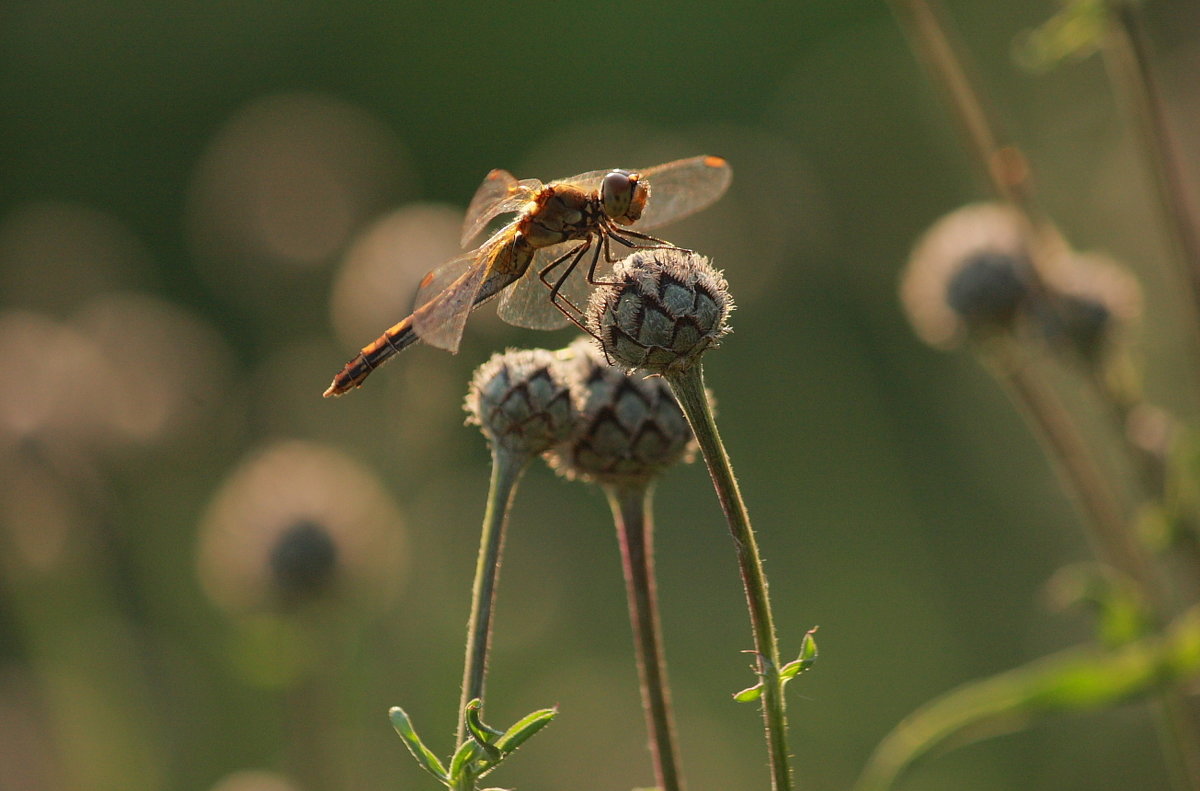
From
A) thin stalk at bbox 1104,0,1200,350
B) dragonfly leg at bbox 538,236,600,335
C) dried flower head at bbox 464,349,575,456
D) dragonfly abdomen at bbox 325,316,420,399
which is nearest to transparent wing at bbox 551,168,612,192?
dragonfly leg at bbox 538,236,600,335

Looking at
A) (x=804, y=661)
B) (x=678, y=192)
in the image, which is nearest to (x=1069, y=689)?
(x=804, y=661)

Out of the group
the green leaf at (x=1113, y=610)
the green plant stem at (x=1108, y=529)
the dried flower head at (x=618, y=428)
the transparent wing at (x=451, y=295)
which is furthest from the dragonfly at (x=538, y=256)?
the green leaf at (x=1113, y=610)

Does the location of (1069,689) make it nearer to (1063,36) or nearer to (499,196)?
(1063,36)

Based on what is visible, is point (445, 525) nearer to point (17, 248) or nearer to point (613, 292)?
point (17, 248)

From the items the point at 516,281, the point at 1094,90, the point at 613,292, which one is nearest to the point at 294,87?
the point at 1094,90

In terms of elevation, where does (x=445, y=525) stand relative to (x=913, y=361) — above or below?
below

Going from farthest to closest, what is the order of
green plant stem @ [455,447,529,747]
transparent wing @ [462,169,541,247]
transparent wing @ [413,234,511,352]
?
transparent wing @ [462,169,541,247] → transparent wing @ [413,234,511,352] → green plant stem @ [455,447,529,747]

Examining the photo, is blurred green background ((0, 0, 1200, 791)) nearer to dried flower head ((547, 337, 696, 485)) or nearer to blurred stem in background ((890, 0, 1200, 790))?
dried flower head ((547, 337, 696, 485))
